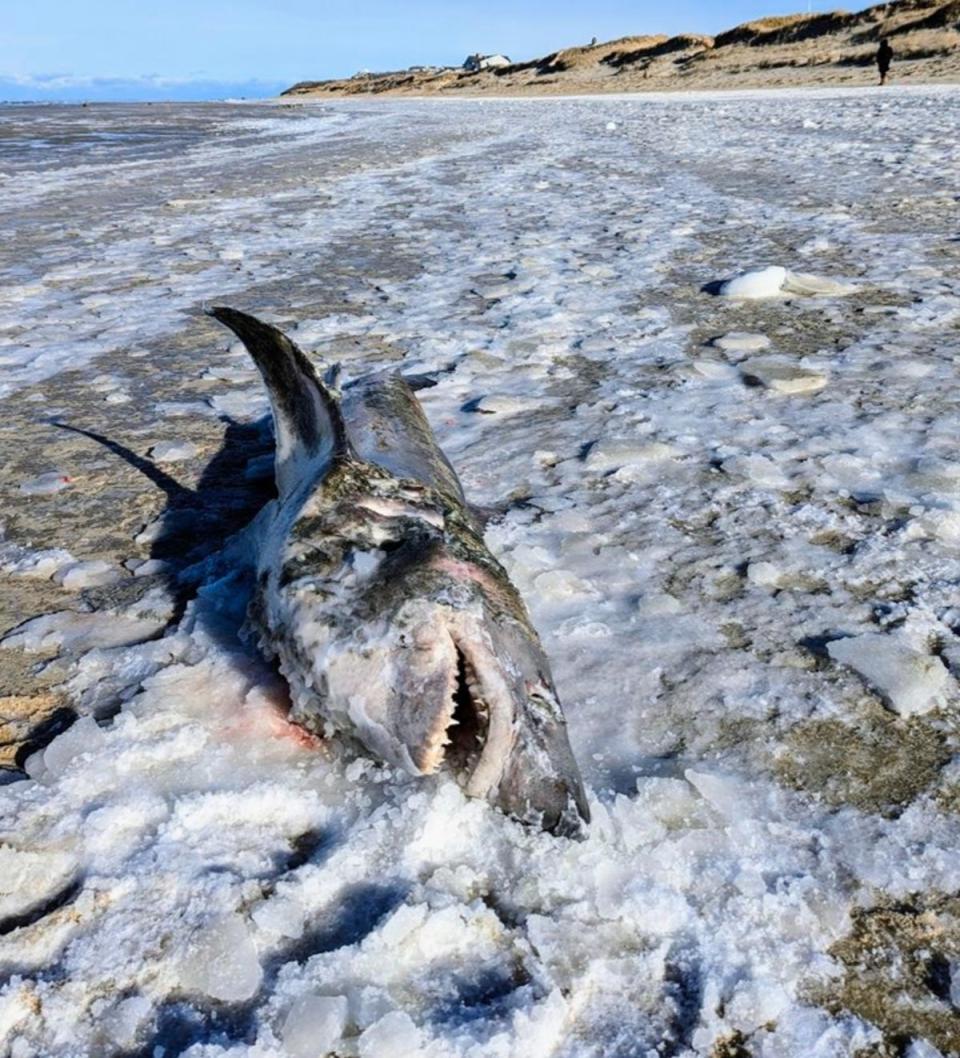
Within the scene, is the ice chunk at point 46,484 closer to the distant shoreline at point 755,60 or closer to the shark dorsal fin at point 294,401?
the shark dorsal fin at point 294,401

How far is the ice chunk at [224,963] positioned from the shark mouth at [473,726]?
46 centimetres

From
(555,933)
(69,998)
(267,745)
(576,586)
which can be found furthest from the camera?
(576,586)

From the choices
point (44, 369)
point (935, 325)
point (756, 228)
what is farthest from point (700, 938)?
point (756, 228)

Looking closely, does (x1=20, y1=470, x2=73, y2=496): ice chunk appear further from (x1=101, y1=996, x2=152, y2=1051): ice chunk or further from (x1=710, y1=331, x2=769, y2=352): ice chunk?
(x1=710, y1=331, x2=769, y2=352): ice chunk

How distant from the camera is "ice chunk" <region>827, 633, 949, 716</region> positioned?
214cm

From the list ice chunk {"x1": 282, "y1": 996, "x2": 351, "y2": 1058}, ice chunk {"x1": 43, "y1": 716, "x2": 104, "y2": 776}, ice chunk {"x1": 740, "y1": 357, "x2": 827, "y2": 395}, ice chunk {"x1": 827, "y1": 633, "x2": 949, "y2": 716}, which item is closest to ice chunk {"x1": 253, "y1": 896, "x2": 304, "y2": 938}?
ice chunk {"x1": 282, "y1": 996, "x2": 351, "y2": 1058}

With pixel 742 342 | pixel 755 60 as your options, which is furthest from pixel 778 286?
pixel 755 60

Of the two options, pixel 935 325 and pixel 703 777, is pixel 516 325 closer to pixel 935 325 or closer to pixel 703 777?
pixel 935 325

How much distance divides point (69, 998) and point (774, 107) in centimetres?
2431

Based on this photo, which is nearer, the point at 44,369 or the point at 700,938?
the point at 700,938

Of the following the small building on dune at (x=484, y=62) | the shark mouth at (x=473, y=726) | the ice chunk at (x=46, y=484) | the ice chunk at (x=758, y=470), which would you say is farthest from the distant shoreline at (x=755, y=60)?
the shark mouth at (x=473, y=726)

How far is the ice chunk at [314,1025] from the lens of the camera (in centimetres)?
145

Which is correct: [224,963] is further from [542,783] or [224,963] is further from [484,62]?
[484,62]

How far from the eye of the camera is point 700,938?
5.28ft
